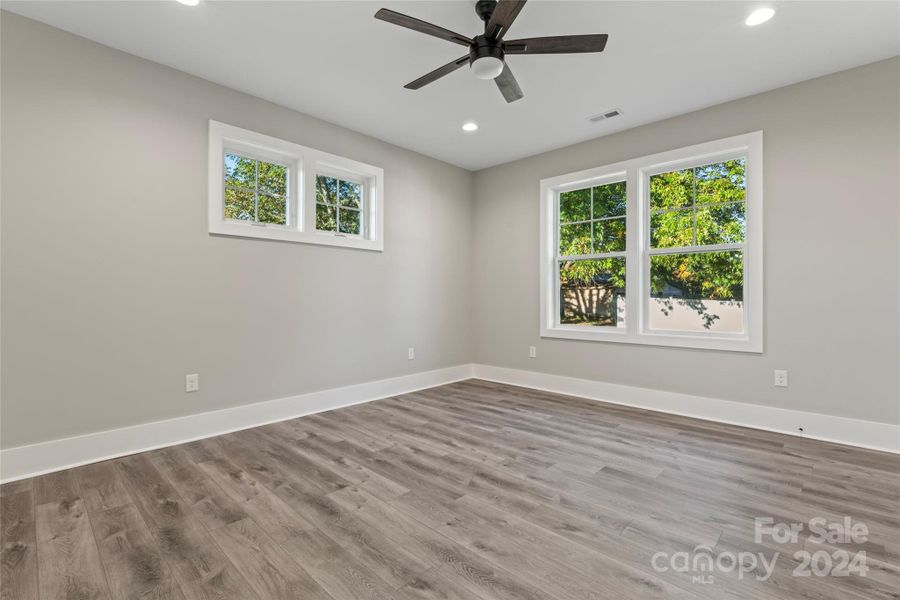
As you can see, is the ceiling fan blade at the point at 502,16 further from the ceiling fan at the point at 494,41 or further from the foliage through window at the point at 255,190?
the foliage through window at the point at 255,190

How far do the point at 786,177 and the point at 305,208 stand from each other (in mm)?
4192

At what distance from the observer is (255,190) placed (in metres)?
3.53

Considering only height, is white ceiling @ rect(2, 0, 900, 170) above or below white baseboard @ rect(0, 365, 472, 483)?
above

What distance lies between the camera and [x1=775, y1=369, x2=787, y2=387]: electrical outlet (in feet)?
10.6

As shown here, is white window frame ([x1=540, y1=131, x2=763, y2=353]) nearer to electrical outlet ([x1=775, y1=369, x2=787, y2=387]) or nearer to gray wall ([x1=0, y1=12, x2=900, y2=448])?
gray wall ([x1=0, y1=12, x2=900, y2=448])

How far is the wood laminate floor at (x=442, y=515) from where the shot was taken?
1.49 meters

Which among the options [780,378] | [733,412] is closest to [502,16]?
[780,378]

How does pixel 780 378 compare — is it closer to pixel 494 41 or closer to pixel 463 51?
pixel 494 41

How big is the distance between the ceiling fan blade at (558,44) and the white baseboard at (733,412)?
311 cm

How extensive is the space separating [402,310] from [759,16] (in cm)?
380

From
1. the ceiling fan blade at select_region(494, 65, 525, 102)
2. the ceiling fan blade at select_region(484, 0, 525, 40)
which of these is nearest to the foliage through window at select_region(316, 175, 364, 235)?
the ceiling fan blade at select_region(494, 65, 525, 102)

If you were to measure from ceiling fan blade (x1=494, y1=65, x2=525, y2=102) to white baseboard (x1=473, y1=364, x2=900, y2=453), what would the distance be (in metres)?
3.01

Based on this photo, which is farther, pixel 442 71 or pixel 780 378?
pixel 780 378

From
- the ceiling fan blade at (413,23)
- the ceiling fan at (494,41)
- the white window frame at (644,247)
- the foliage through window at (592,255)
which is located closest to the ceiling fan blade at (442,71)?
the ceiling fan at (494,41)
